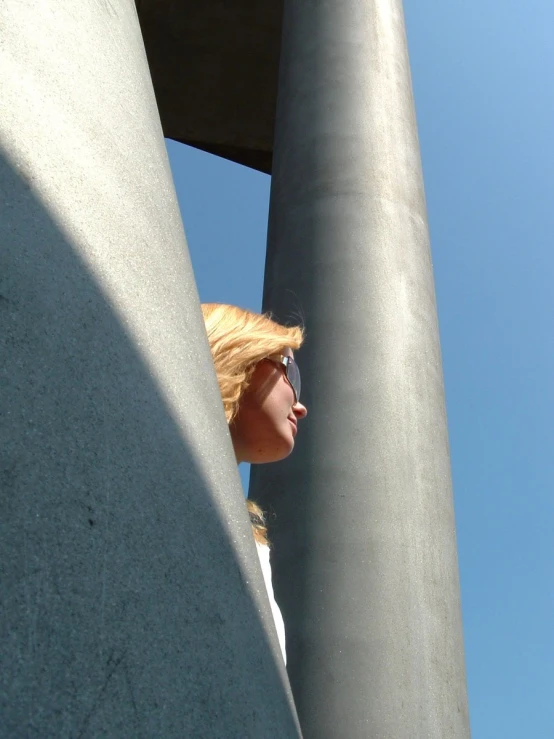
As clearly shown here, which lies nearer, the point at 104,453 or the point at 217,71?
the point at 104,453

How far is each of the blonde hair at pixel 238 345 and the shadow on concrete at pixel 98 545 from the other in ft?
7.26

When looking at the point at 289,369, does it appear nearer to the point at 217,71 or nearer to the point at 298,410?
the point at 298,410

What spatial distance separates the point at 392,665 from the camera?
5500 mm

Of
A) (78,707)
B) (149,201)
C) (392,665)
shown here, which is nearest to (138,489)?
(78,707)

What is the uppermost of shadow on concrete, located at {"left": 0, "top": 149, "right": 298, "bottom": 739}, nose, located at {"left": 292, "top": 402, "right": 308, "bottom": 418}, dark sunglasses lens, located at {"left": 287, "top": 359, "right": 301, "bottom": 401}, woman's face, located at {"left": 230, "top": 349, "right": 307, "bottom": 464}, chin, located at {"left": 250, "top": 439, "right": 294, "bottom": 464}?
dark sunglasses lens, located at {"left": 287, "top": 359, "right": 301, "bottom": 401}

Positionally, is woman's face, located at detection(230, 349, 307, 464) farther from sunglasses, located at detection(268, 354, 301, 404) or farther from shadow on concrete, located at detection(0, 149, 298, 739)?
shadow on concrete, located at detection(0, 149, 298, 739)

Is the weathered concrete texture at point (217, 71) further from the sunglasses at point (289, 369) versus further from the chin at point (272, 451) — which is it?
the chin at point (272, 451)

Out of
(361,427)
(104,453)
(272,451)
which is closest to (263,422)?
(272,451)

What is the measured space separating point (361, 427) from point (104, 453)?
16.7 feet

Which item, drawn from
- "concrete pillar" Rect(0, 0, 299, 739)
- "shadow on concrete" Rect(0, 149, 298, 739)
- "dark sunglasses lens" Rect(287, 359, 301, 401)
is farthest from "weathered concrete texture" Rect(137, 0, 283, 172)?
"shadow on concrete" Rect(0, 149, 298, 739)

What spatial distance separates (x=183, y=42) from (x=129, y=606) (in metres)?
18.1

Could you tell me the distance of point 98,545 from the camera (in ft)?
4.62

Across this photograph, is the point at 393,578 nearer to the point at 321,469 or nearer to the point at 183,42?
the point at 321,469

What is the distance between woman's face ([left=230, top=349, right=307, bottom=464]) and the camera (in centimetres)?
424
